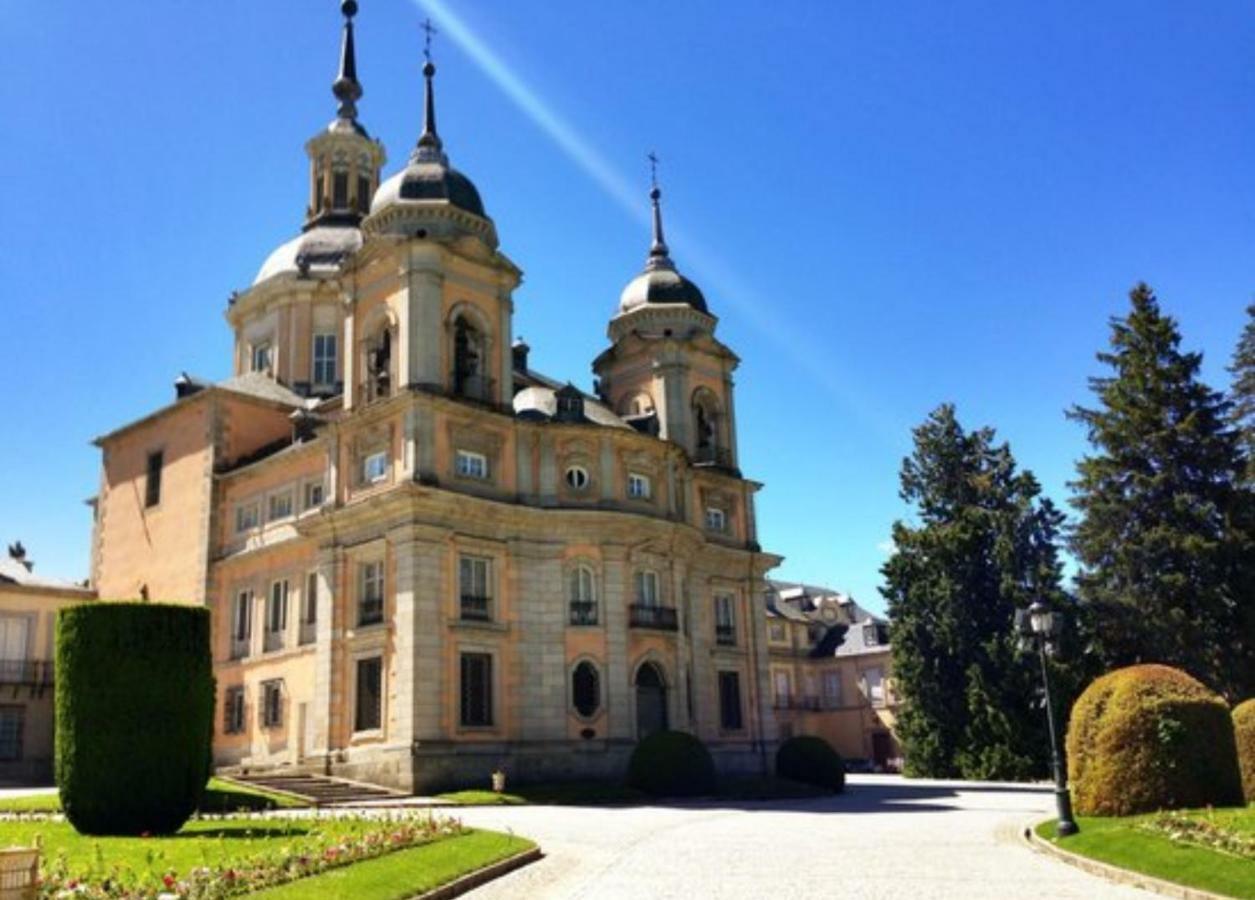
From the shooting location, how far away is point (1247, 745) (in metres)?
23.3

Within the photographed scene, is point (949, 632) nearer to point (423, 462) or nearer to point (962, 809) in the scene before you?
point (962, 809)

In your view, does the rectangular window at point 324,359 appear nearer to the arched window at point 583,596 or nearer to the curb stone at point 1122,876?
the arched window at point 583,596

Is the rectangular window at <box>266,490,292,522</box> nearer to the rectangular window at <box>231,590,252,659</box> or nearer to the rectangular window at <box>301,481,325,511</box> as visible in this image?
the rectangular window at <box>301,481,325,511</box>

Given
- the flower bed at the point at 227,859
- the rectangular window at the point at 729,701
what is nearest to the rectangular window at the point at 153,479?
the rectangular window at the point at 729,701

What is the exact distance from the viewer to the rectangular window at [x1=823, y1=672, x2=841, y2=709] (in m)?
69.1

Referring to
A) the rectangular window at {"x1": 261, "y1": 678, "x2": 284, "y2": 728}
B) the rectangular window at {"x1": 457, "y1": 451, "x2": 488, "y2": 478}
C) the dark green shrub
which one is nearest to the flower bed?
the rectangular window at {"x1": 457, "y1": 451, "x2": 488, "y2": 478}

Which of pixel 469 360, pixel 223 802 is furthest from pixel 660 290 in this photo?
pixel 223 802

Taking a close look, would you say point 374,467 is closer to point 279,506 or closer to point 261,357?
point 279,506

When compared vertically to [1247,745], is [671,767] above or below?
below

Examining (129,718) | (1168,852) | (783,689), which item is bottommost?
(1168,852)

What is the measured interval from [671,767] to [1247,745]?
50.2ft

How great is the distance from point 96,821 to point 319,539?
696 inches

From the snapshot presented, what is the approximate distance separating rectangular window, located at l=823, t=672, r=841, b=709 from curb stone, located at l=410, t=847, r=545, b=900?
5380 cm

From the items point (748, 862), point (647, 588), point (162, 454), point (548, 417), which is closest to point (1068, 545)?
point (647, 588)
